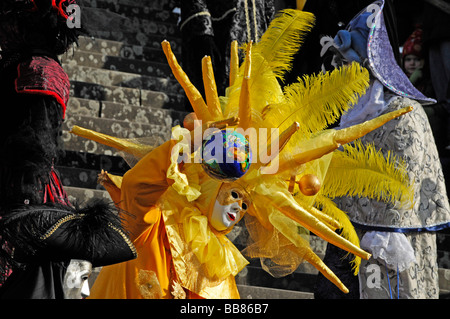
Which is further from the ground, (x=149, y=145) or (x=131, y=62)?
(x=131, y=62)

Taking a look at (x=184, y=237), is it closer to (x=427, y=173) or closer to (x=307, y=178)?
(x=307, y=178)

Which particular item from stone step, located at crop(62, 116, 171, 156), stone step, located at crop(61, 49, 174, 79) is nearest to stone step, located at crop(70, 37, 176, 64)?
stone step, located at crop(61, 49, 174, 79)

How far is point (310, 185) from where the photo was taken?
3.33 meters

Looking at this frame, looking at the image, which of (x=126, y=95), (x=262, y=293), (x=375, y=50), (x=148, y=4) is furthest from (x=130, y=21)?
(x=262, y=293)

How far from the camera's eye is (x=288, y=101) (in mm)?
3447

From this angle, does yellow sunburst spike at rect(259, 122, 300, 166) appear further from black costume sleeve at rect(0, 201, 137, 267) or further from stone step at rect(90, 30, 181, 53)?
stone step at rect(90, 30, 181, 53)

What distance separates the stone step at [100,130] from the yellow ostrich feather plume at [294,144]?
1540 mm

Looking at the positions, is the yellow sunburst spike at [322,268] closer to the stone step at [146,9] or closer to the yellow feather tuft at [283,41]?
the yellow feather tuft at [283,41]

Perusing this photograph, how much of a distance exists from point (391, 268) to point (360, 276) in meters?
0.19

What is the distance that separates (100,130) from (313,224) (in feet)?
7.28

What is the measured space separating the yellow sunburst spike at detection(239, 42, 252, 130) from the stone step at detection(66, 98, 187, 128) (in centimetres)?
208

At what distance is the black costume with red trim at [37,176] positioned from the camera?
2.39 meters
